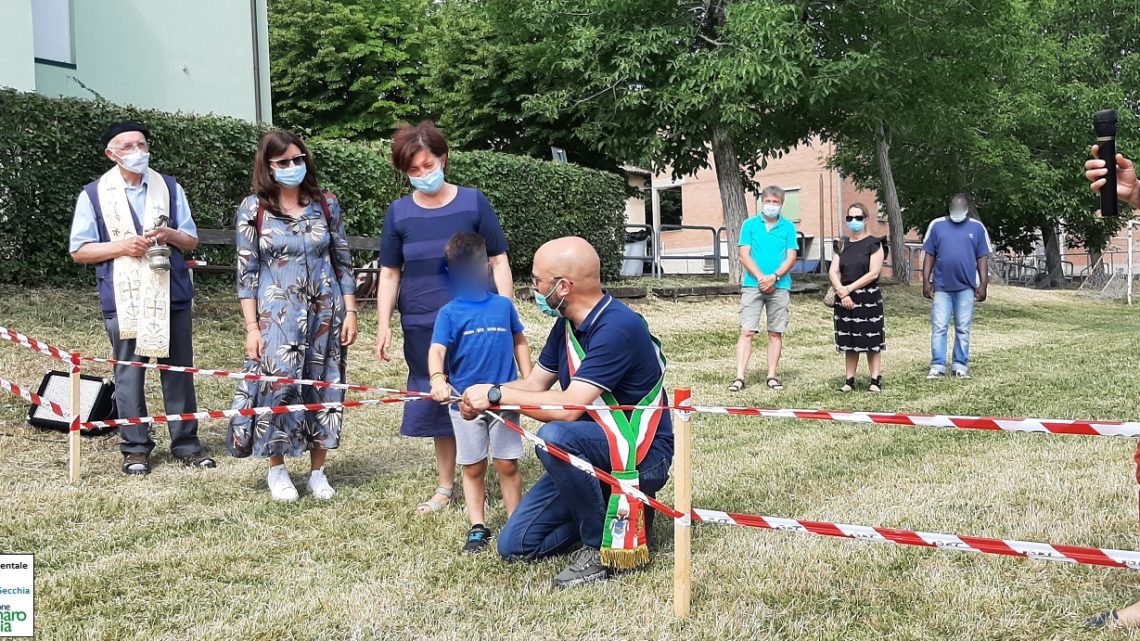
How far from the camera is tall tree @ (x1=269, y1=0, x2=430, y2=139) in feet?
94.9

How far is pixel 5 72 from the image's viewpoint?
452 inches

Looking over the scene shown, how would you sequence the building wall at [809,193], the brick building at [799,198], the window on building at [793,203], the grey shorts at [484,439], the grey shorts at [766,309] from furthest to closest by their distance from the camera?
the window on building at [793,203] → the building wall at [809,193] → the brick building at [799,198] → the grey shorts at [766,309] → the grey shorts at [484,439]

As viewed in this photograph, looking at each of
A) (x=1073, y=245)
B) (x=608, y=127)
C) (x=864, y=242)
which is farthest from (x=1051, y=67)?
(x=864, y=242)

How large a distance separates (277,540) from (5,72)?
962 centimetres

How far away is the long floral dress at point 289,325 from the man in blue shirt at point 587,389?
160 centimetres

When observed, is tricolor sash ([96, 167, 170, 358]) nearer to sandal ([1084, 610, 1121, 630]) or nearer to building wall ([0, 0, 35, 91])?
sandal ([1084, 610, 1121, 630])

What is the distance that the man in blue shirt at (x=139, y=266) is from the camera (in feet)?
18.4

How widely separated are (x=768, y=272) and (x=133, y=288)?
5.33 metres

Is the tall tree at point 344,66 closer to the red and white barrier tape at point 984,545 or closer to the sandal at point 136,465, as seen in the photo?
the sandal at point 136,465

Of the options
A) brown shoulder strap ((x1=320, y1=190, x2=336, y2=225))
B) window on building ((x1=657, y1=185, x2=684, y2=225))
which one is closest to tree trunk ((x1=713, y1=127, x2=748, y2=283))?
brown shoulder strap ((x1=320, y1=190, x2=336, y2=225))

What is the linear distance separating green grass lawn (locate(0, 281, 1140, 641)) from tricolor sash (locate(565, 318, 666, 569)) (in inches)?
4.2

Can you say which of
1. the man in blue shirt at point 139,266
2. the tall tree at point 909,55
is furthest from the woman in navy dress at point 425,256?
the tall tree at point 909,55

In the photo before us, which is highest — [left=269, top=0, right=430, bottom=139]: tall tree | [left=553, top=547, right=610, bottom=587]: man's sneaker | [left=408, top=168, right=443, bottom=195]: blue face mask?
[left=269, top=0, right=430, bottom=139]: tall tree

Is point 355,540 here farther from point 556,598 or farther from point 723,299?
point 723,299
